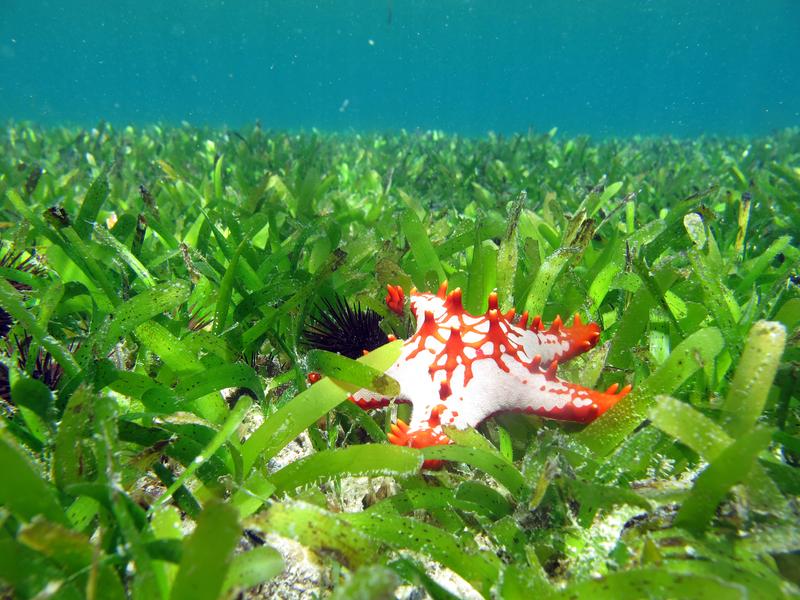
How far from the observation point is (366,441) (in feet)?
4.78

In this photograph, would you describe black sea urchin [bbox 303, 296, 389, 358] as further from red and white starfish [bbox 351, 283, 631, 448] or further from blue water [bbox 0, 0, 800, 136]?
blue water [bbox 0, 0, 800, 136]

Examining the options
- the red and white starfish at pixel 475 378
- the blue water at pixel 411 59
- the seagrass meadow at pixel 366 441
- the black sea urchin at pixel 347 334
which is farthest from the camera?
the blue water at pixel 411 59

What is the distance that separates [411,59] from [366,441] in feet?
478

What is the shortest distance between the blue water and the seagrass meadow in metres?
80.5

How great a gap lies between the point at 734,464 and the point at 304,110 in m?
130

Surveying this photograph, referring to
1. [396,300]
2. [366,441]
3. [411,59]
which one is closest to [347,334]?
[396,300]

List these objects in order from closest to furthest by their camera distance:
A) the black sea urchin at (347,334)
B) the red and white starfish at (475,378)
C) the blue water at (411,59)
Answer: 1. the red and white starfish at (475,378)
2. the black sea urchin at (347,334)
3. the blue water at (411,59)

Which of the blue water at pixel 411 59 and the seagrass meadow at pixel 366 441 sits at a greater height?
the blue water at pixel 411 59

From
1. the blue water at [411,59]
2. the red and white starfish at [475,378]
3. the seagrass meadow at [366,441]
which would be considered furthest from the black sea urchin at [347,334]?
the blue water at [411,59]

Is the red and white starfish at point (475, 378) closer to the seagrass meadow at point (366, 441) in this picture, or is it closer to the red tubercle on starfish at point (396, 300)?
the seagrass meadow at point (366, 441)

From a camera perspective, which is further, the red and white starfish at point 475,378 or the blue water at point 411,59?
the blue water at point 411,59

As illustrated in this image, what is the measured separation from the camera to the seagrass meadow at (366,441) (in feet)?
2.80

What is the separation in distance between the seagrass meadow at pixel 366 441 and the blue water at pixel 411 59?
80.5 metres

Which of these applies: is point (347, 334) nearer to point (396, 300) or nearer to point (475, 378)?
point (396, 300)
